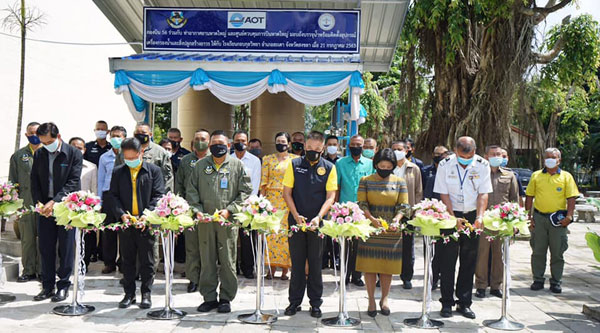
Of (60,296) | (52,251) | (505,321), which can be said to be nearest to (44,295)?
(60,296)

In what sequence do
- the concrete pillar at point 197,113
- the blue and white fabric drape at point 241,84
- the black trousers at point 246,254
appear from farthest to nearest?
the concrete pillar at point 197,113
the blue and white fabric drape at point 241,84
the black trousers at point 246,254

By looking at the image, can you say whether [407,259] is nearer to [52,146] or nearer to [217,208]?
[217,208]

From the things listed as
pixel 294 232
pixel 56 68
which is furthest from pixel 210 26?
pixel 56 68

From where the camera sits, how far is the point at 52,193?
5965mm

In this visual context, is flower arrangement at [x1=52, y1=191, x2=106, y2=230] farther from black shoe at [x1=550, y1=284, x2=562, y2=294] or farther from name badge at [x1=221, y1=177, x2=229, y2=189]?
black shoe at [x1=550, y1=284, x2=562, y2=294]

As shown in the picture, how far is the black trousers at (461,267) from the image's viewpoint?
5.69 m

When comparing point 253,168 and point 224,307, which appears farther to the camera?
point 253,168

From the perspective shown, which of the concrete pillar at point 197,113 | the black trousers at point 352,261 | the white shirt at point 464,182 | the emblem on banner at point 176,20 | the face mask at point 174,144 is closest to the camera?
the white shirt at point 464,182

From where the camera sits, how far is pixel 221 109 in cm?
1377

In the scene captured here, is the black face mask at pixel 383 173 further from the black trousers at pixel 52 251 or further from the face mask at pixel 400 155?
the black trousers at pixel 52 251

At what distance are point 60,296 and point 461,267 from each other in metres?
4.50

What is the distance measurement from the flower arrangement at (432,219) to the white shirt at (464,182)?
0.64m

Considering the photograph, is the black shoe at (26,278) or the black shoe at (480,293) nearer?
the black shoe at (480,293)

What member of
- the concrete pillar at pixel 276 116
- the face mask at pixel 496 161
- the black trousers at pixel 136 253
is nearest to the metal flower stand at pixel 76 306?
the black trousers at pixel 136 253
